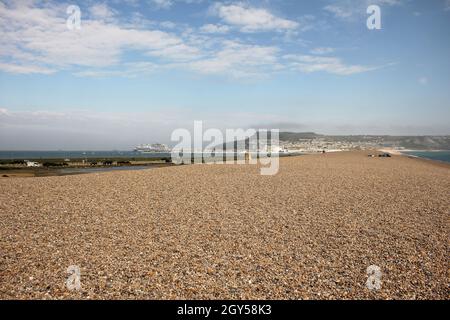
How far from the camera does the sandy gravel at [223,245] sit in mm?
5578

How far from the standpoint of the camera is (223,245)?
7730mm

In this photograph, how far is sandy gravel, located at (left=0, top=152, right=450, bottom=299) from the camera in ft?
18.3

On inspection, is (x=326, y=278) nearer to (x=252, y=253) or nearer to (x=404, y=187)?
(x=252, y=253)

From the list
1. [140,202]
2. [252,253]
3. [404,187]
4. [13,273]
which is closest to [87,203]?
[140,202]

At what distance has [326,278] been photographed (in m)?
5.94

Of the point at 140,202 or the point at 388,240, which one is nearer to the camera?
the point at 388,240

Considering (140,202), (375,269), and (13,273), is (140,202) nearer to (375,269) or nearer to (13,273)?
(13,273)
